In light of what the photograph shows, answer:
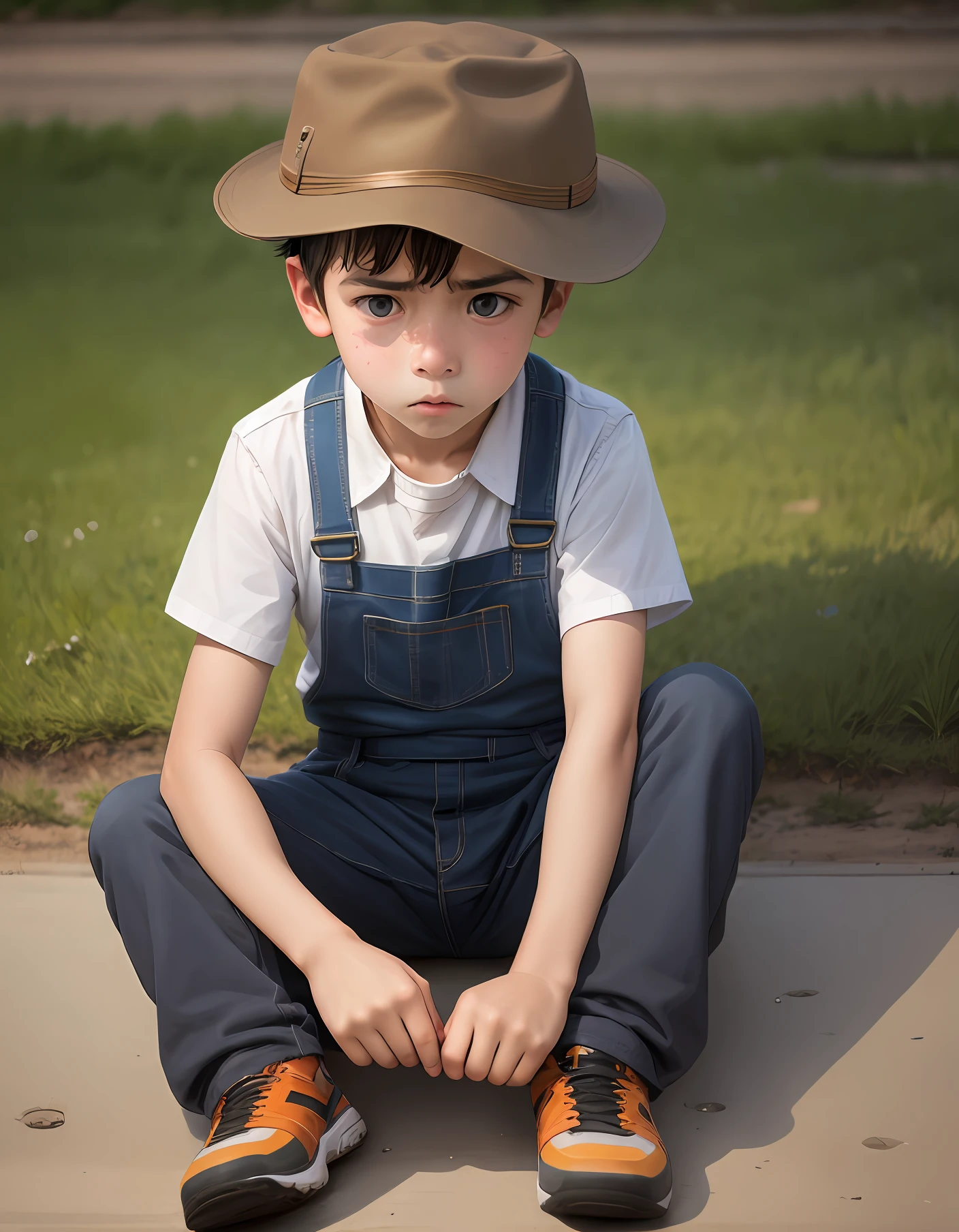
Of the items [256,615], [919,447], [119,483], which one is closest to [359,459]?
[256,615]

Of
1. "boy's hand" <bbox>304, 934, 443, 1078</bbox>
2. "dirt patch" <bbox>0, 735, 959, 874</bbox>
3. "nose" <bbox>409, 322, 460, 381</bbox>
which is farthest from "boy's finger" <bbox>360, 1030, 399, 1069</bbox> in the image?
"dirt patch" <bbox>0, 735, 959, 874</bbox>

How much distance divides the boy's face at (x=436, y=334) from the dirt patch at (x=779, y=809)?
1100mm

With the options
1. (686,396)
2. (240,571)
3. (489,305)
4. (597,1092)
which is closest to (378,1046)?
(597,1092)

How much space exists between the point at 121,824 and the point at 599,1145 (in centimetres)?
62

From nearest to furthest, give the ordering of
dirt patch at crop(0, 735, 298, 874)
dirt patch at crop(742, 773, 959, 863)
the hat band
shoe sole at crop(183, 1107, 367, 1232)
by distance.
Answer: shoe sole at crop(183, 1107, 367, 1232)
the hat band
dirt patch at crop(742, 773, 959, 863)
dirt patch at crop(0, 735, 298, 874)

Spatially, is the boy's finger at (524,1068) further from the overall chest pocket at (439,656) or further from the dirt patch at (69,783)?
the dirt patch at (69,783)

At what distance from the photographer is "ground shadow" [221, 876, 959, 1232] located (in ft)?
4.61

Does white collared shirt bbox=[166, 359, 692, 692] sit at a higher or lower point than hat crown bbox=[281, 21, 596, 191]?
lower

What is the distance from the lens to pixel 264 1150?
1286 mm

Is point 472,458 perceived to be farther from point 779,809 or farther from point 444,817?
point 779,809

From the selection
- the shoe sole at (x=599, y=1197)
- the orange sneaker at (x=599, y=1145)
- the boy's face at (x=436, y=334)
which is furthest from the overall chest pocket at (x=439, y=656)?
the shoe sole at (x=599, y=1197)

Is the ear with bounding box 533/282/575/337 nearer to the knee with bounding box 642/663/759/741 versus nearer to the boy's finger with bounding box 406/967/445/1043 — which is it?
the knee with bounding box 642/663/759/741

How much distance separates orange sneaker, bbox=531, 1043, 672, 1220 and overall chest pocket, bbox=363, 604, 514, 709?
→ 1.58 ft

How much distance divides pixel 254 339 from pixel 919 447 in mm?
1879
